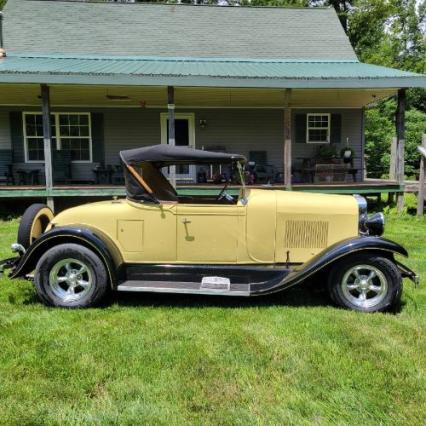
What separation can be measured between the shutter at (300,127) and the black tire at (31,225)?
10639 mm

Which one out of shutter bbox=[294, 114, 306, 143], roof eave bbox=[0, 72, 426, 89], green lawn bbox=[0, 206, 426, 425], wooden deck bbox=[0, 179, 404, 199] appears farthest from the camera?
shutter bbox=[294, 114, 306, 143]

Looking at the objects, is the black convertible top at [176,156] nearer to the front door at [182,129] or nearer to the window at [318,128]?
the front door at [182,129]

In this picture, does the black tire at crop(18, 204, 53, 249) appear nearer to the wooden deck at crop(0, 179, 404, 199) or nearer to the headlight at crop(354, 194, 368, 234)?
the headlight at crop(354, 194, 368, 234)

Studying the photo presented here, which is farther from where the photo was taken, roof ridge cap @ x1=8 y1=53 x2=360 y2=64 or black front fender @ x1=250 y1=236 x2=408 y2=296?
roof ridge cap @ x1=8 y1=53 x2=360 y2=64

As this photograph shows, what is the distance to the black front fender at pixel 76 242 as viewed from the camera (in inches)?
173

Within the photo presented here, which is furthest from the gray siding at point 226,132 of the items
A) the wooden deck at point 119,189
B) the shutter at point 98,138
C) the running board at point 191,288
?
the running board at point 191,288

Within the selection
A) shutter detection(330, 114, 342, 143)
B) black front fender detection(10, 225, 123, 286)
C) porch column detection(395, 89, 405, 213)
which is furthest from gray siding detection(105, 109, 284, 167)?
black front fender detection(10, 225, 123, 286)

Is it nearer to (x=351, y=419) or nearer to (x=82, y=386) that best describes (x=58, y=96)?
(x=82, y=386)

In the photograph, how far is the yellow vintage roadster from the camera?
4445 millimetres

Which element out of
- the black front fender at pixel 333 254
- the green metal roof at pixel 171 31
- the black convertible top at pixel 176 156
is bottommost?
the black front fender at pixel 333 254

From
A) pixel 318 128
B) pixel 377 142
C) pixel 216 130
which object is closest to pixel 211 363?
pixel 216 130

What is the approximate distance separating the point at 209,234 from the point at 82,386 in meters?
2.02

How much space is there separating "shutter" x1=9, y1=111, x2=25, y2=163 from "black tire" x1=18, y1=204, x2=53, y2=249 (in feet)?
30.7

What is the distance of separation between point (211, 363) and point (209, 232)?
1536mm
